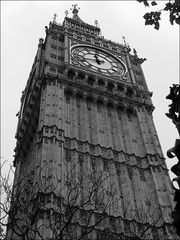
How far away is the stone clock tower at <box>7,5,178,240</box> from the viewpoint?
25.3m

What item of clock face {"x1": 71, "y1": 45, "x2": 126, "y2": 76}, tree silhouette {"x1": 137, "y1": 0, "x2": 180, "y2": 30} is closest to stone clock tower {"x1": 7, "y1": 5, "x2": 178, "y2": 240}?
clock face {"x1": 71, "y1": 45, "x2": 126, "y2": 76}

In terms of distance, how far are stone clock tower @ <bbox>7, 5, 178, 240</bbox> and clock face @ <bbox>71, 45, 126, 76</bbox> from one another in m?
0.13

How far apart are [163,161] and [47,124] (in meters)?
10.5

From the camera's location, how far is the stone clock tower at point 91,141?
25.3 m

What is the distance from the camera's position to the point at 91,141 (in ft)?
111

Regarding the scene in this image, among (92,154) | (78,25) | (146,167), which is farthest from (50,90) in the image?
(78,25)

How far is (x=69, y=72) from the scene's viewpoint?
41781 mm

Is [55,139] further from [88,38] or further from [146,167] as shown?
[88,38]

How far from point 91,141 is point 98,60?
52.1 ft

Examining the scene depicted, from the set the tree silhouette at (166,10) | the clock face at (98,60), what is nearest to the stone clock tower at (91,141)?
the clock face at (98,60)

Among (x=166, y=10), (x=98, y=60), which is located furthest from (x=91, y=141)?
(x=166, y=10)

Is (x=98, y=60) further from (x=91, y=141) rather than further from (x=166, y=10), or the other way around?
(x=166, y=10)

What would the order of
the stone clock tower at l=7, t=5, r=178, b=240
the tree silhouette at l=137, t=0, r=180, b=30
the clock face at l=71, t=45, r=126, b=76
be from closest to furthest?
the tree silhouette at l=137, t=0, r=180, b=30 → the stone clock tower at l=7, t=5, r=178, b=240 → the clock face at l=71, t=45, r=126, b=76

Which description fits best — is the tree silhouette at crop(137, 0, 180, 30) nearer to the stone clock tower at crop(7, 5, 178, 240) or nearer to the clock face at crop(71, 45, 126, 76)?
the stone clock tower at crop(7, 5, 178, 240)
